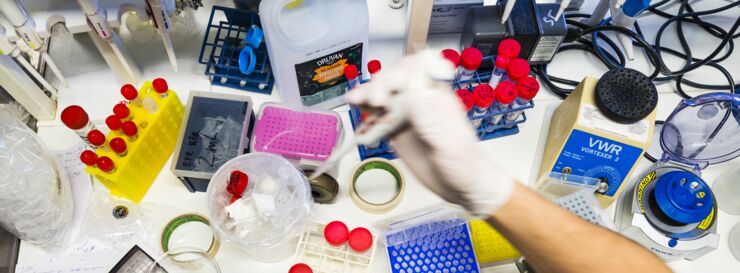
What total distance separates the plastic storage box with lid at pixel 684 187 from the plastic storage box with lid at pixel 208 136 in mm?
726

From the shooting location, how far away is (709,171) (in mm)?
980

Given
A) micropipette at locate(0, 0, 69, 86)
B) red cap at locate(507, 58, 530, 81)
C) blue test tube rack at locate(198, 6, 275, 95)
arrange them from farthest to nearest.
Answer: blue test tube rack at locate(198, 6, 275, 95), red cap at locate(507, 58, 530, 81), micropipette at locate(0, 0, 69, 86)

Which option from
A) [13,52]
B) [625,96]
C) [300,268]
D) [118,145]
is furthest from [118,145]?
[625,96]

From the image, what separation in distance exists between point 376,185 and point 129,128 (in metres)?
0.45

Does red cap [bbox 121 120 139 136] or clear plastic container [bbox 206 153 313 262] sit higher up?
red cap [bbox 121 120 139 136]

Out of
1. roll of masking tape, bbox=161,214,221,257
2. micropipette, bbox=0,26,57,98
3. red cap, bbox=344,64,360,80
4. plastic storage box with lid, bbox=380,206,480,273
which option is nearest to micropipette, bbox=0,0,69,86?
micropipette, bbox=0,26,57,98

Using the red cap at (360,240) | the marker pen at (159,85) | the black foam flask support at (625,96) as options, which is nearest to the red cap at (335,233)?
the red cap at (360,240)

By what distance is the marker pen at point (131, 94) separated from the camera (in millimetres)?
833

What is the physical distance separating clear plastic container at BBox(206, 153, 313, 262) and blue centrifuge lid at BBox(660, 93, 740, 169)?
0.71 metres

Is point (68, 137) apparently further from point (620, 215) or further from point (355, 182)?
point (620, 215)

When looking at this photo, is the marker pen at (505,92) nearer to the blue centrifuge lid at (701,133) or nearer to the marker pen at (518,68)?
the marker pen at (518,68)

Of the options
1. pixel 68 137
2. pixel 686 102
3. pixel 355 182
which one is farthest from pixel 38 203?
pixel 686 102

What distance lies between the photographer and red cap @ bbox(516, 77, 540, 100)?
0.87m

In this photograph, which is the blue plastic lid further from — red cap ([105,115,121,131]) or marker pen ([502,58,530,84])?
red cap ([105,115,121,131])
